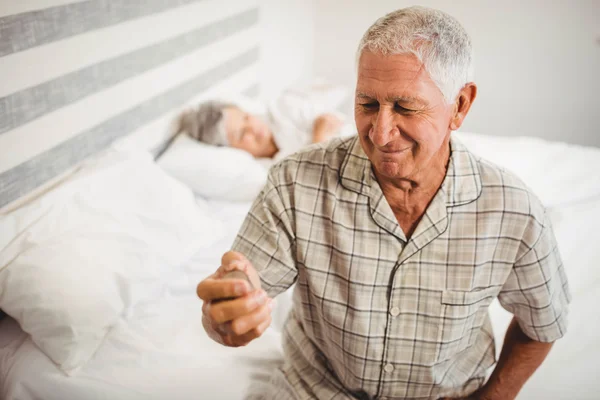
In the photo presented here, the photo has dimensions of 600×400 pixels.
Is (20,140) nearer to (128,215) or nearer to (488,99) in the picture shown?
(128,215)

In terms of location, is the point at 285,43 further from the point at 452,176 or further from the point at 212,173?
the point at 452,176

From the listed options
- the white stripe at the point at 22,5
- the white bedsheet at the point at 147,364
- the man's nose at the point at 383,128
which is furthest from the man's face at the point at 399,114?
the white stripe at the point at 22,5

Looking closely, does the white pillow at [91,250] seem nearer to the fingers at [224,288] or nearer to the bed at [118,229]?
the bed at [118,229]

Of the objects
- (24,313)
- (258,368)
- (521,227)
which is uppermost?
(521,227)

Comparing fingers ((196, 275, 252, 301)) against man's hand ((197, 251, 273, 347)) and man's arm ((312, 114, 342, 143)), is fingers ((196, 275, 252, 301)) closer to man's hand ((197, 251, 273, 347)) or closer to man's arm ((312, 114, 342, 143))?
man's hand ((197, 251, 273, 347))

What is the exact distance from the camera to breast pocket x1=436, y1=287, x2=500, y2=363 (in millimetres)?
999

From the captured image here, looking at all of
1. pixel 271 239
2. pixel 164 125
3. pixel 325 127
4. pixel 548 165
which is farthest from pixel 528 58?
pixel 271 239

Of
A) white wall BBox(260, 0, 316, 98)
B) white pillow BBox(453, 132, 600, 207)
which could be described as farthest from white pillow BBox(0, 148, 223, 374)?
white wall BBox(260, 0, 316, 98)

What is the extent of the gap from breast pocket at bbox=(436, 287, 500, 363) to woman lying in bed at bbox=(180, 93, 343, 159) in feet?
4.27

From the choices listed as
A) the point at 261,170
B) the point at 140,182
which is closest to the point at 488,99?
the point at 261,170

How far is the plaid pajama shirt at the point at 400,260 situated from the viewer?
99 centimetres

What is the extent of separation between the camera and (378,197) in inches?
39.7

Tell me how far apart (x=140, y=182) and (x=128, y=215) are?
147 mm

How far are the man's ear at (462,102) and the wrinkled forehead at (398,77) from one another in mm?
75
